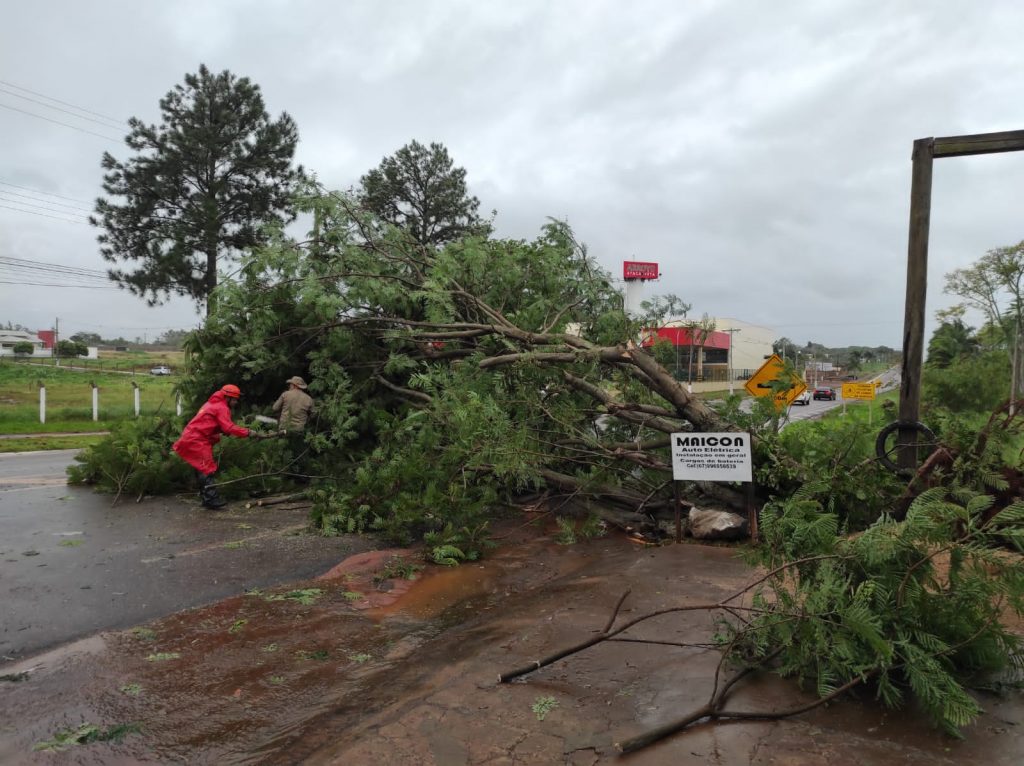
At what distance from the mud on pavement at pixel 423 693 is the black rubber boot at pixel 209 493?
9.73 ft

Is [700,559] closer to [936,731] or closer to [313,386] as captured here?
[936,731]

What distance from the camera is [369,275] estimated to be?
866 cm

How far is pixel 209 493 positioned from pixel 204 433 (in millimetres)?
677

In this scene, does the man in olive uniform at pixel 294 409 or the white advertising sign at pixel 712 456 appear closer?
the white advertising sign at pixel 712 456

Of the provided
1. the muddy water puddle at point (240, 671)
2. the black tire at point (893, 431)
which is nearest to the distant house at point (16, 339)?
the muddy water puddle at point (240, 671)

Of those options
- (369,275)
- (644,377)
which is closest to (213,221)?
(369,275)

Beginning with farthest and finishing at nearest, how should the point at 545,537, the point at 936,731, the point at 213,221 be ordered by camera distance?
the point at 213,221 < the point at 545,537 < the point at 936,731

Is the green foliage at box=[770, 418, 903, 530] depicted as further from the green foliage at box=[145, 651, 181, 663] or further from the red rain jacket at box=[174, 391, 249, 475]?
the red rain jacket at box=[174, 391, 249, 475]

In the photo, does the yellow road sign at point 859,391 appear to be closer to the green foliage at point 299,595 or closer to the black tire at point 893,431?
the black tire at point 893,431

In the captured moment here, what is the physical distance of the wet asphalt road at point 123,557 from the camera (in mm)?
4586

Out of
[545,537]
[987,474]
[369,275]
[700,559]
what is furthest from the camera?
[369,275]

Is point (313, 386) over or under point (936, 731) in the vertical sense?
over

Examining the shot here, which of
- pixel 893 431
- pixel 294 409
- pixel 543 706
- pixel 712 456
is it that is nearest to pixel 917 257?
pixel 893 431

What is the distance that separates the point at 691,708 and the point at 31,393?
31655 millimetres
